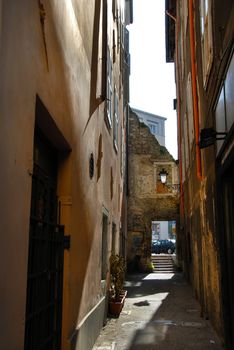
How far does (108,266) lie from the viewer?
396 inches

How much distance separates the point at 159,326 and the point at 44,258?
516cm

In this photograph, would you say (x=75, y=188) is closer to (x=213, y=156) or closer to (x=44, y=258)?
(x=44, y=258)

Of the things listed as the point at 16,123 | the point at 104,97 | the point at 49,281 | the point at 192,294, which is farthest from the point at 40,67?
the point at 192,294

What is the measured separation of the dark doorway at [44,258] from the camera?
12.7 feet

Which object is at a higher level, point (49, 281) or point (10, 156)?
point (10, 156)

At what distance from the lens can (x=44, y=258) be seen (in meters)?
4.28

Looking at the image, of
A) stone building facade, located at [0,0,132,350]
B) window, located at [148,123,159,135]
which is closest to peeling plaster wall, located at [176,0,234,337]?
stone building facade, located at [0,0,132,350]

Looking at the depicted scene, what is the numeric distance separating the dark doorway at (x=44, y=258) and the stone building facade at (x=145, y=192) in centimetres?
1723

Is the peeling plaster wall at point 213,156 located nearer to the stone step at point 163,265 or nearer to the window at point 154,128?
the stone step at point 163,265

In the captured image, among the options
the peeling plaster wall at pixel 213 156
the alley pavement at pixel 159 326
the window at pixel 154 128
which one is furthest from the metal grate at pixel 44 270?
the window at pixel 154 128

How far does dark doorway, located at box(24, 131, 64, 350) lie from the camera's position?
3.86 meters

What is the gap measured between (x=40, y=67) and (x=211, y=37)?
3.80 meters

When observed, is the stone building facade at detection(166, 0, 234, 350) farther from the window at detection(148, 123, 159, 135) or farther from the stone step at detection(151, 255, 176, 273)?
the window at detection(148, 123, 159, 135)

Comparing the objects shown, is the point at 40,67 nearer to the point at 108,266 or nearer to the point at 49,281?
the point at 49,281
